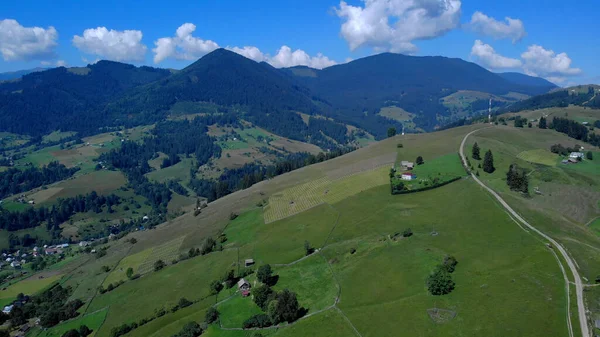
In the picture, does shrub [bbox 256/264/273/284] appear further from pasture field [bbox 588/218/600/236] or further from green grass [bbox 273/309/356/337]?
pasture field [bbox 588/218/600/236]

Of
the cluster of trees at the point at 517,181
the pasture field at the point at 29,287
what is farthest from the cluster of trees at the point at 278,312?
the pasture field at the point at 29,287

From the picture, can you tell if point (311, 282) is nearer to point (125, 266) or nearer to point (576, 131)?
point (125, 266)

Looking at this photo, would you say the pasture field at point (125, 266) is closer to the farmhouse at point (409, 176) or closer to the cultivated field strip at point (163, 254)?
the cultivated field strip at point (163, 254)

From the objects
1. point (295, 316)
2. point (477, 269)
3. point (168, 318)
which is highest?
point (477, 269)

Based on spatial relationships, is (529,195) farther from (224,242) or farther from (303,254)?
(224,242)

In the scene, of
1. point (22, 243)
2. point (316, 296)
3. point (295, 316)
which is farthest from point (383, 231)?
point (22, 243)

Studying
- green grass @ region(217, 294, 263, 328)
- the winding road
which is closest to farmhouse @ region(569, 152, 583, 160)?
the winding road
